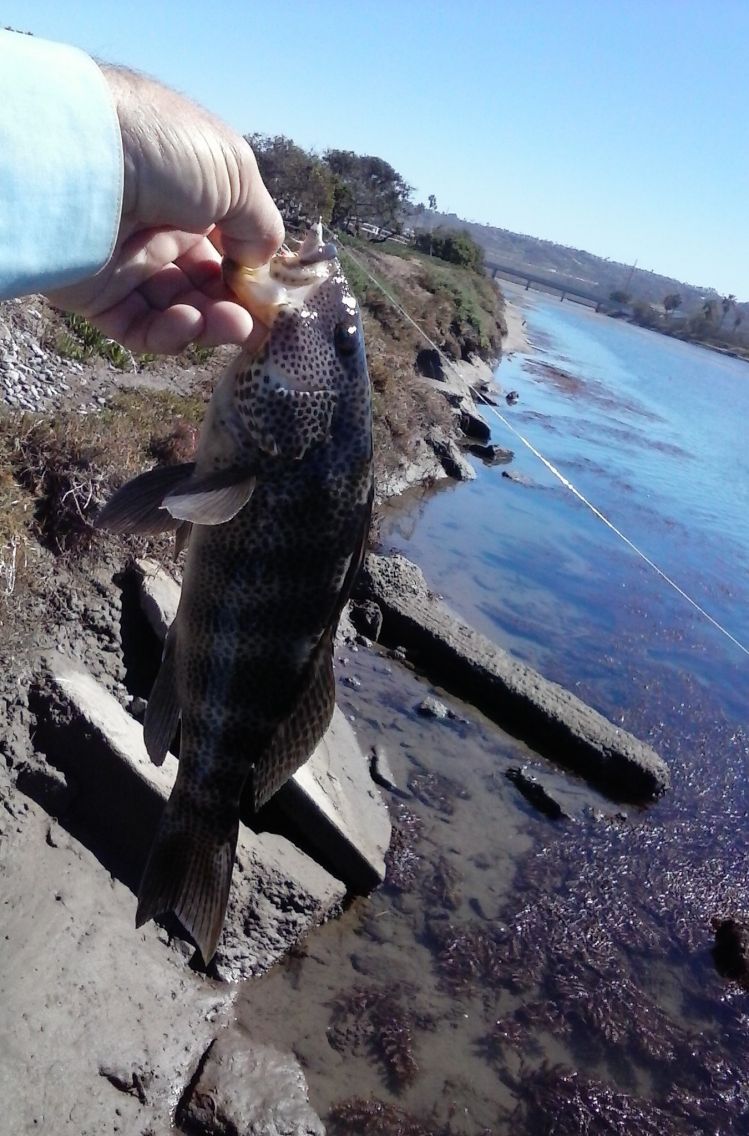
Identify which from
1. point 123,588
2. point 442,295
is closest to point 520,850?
point 123,588

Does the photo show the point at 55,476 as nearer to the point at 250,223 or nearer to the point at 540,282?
the point at 250,223

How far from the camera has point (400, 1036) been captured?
5969 millimetres

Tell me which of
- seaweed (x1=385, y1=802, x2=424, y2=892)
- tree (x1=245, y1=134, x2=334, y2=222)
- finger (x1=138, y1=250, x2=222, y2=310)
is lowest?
seaweed (x1=385, y1=802, x2=424, y2=892)

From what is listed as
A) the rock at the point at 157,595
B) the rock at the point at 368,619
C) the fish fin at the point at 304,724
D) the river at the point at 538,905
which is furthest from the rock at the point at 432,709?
Answer: the fish fin at the point at 304,724

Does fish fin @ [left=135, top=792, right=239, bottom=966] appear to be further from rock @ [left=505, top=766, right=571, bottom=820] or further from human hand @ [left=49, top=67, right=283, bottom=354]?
rock @ [left=505, top=766, right=571, bottom=820]

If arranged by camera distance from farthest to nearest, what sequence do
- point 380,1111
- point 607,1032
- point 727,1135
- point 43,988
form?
point 607,1032 → point 727,1135 → point 380,1111 → point 43,988

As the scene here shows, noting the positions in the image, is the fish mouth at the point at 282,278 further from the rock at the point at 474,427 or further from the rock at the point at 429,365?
the rock at the point at 429,365

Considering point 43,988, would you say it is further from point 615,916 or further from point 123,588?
point 615,916

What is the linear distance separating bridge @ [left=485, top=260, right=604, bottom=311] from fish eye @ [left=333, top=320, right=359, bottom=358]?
290ft

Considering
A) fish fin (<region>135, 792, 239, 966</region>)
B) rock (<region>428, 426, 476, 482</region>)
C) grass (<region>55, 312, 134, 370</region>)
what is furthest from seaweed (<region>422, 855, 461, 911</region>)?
rock (<region>428, 426, 476, 482</region>)

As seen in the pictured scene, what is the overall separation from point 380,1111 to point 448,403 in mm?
18360

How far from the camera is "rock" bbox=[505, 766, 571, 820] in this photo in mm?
9125

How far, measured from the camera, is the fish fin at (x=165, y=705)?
321cm

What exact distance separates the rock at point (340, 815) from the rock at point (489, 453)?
15.7 meters
